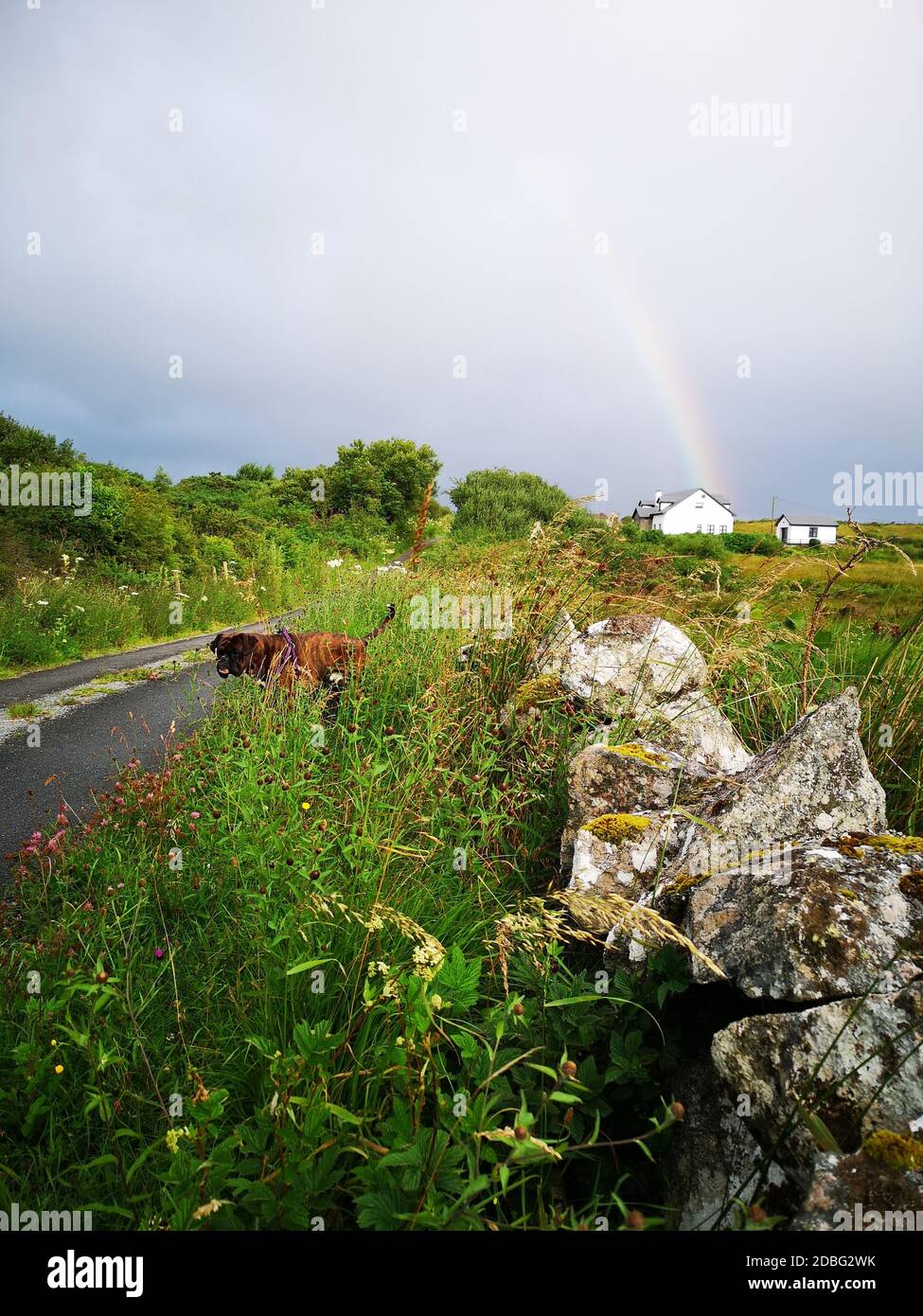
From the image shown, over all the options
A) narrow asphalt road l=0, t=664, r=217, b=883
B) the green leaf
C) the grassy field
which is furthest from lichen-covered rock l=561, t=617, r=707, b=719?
narrow asphalt road l=0, t=664, r=217, b=883

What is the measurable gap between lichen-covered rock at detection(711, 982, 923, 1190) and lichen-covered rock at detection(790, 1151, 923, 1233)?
82mm

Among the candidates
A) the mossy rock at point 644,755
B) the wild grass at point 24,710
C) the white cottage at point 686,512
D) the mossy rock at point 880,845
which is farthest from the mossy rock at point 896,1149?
the white cottage at point 686,512

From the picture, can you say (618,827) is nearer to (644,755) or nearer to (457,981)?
(644,755)

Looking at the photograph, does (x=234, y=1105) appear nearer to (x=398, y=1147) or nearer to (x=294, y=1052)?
(x=294, y=1052)

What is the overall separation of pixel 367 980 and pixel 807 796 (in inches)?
74.0

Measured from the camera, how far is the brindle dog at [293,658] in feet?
16.4

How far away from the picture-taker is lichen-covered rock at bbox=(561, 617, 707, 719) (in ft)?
13.7

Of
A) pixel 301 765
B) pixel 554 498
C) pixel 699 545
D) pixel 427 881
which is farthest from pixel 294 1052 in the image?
pixel 554 498

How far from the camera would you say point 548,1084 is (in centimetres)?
193

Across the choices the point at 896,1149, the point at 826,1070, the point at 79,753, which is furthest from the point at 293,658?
the point at 896,1149

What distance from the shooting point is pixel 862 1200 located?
123cm

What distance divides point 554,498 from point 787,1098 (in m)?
30.1

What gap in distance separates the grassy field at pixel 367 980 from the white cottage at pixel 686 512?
161 feet

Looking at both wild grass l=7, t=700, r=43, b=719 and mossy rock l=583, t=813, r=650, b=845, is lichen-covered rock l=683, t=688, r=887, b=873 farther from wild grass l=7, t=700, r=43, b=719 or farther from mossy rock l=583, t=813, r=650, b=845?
wild grass l=7, t=700, r=43, b=719
